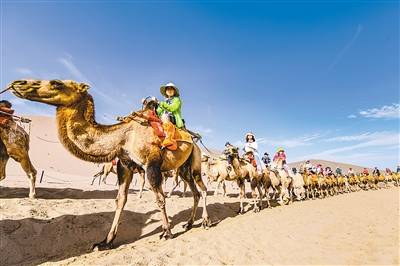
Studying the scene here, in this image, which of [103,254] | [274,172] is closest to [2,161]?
[103,254]

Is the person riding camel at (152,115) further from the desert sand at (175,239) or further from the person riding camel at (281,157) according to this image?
the person riding camel at (281,157)

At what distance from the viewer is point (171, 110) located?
25.6 ft

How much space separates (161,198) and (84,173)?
33.9 meters

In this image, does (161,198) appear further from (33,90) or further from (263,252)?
(33,90)

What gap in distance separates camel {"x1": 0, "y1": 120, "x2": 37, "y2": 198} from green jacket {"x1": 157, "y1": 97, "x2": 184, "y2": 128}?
16.3 feet

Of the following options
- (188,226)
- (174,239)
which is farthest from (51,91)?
(188,226)

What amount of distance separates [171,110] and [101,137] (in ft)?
7.65

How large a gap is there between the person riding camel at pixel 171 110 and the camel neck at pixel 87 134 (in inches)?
50.1

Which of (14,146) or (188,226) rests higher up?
(14,146)


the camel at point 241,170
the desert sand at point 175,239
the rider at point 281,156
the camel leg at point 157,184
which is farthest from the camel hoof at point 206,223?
the rider at point 281,156

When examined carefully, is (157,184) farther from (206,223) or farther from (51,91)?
(51,91)

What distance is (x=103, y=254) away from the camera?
551cm

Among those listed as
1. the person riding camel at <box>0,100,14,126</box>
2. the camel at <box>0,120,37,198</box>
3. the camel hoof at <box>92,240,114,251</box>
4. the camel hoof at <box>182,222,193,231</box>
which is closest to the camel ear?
the camel hoof at <box>92,240,114,251</box>

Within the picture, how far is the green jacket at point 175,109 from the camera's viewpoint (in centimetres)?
774
